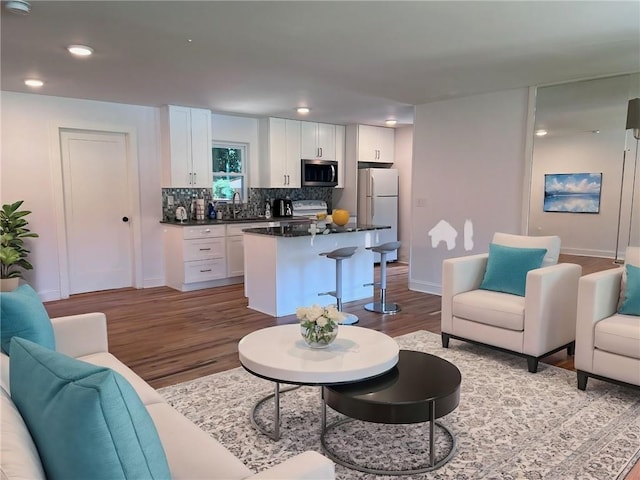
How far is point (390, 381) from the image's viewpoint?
2.22 meters

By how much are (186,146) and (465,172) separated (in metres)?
3.52

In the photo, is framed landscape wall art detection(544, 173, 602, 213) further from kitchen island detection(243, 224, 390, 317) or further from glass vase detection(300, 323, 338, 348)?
glass vase detection(300, 323, 338, 348)

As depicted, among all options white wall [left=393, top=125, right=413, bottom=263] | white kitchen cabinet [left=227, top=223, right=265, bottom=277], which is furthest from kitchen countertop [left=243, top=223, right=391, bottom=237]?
white wall [left=393, top=125, right=413, bottom=263]

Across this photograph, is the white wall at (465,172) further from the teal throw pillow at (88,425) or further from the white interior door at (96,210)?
the teal throw pillow at (88,425)

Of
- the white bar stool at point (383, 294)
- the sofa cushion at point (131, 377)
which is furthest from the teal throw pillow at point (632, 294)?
the sofa cushion at point (131, 377)

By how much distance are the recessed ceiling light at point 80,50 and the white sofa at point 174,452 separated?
85.9 inches

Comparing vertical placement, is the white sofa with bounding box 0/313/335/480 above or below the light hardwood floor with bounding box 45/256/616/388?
above

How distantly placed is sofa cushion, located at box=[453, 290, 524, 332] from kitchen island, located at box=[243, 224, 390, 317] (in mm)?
1668

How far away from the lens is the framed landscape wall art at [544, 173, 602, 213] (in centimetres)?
442

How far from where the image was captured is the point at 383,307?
16.3ft

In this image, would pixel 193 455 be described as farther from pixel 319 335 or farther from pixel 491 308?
pixel 491 308

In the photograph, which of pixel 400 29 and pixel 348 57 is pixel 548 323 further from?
pixel 348 57

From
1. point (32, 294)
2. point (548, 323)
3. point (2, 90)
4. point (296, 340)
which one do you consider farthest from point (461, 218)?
point (2, 90)

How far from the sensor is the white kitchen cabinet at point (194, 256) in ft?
19.3
